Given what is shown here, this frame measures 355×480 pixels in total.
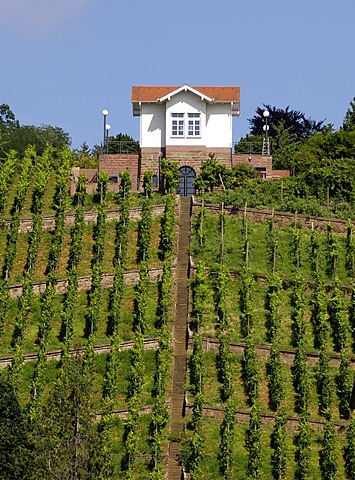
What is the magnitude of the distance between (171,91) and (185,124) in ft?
6.71

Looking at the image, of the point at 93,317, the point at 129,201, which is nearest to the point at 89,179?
the point at 129,201

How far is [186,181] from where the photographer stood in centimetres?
6519

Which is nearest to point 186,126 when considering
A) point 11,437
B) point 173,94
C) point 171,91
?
point 173,94

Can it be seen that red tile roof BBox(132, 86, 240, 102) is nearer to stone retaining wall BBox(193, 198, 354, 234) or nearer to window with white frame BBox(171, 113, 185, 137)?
window with white frame BBox(171, 113, 185, 137)

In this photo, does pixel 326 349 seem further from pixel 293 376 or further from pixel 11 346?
pixel 11 346

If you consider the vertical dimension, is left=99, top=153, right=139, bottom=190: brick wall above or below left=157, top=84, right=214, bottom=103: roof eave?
below

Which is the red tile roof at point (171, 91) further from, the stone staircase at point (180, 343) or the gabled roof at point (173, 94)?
the stone staircase at point (180, 343)

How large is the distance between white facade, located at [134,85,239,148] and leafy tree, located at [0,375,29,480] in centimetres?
2444

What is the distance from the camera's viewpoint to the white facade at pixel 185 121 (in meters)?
66.4

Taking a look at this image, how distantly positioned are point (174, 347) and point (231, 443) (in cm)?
581

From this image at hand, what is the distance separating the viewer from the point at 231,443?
1774 inches

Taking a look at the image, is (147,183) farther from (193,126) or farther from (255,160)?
(255,160)

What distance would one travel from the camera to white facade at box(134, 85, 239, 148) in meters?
66.4

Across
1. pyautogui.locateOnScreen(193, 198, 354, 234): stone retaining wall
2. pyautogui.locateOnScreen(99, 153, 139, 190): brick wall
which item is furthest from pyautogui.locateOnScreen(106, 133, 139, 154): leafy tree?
pyautogui.locateOnScreen(193, 198, 354, 234): stone retaining wall
